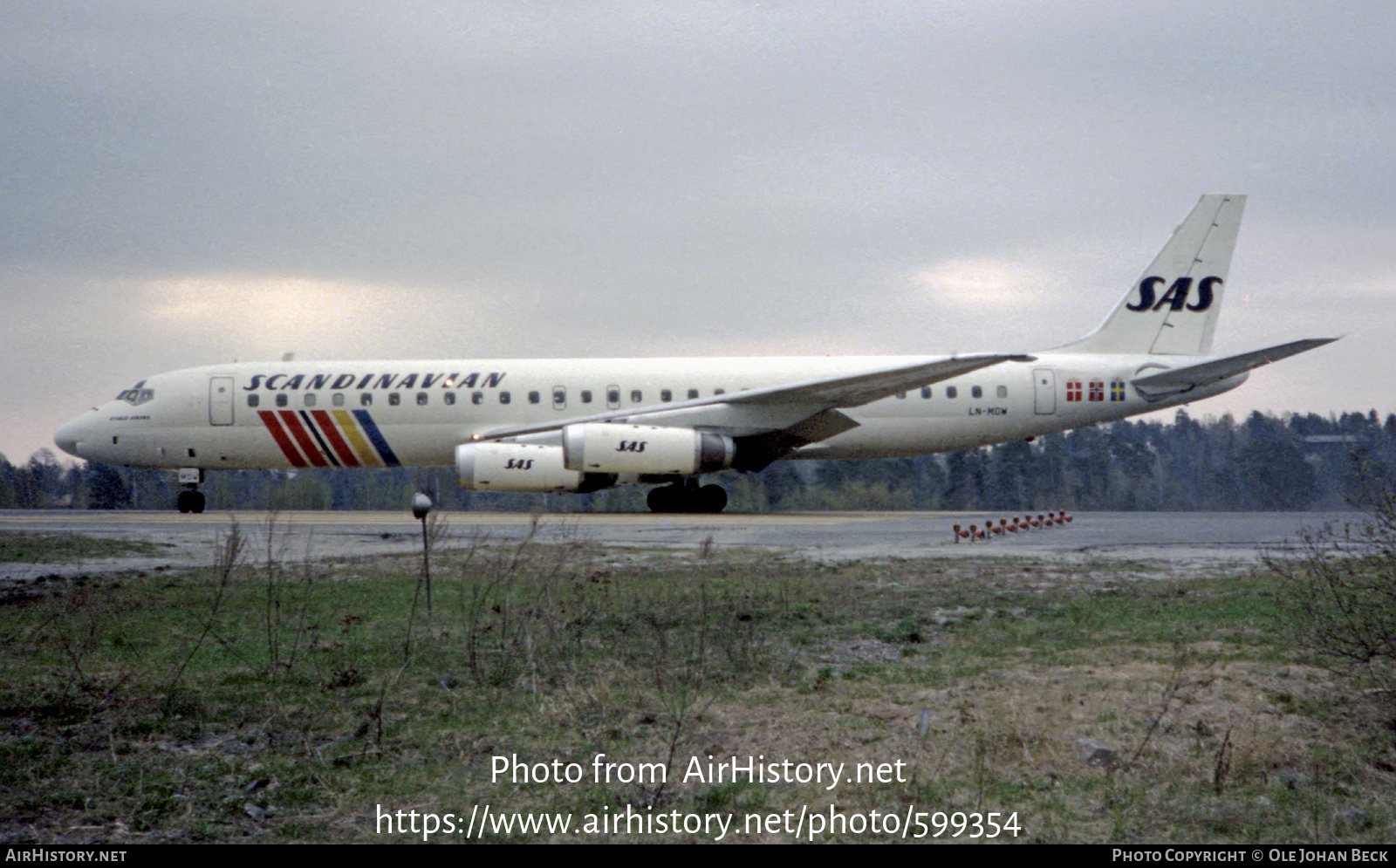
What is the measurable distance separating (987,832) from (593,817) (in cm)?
154

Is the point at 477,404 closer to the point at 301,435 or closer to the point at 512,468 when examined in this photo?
the point at 512,468

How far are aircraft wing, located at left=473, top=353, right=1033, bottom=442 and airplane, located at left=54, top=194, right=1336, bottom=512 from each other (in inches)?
1.7

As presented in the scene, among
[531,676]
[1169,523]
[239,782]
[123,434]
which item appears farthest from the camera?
[123,434]

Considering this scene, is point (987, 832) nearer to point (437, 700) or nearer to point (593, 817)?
point (593, 817)

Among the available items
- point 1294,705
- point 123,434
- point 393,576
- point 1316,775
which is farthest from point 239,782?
point 123,434

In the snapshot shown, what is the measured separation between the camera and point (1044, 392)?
2367 cm

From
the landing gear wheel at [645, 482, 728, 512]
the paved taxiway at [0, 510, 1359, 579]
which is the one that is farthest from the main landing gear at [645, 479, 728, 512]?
the paved taxiway at [0, 510, 1359, 579]

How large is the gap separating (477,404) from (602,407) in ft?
8.91

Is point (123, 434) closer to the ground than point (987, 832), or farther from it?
farther from it

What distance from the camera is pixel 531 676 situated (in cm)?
662

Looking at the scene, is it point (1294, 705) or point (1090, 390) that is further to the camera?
point (1090, 390)

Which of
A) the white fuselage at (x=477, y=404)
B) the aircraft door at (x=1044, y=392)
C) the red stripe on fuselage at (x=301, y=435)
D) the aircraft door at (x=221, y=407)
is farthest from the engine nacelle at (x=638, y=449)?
the aircraft door at (x=221, y=407)

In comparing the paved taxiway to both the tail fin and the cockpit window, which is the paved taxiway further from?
the tail fin

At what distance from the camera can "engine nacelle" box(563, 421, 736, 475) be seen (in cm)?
1978
